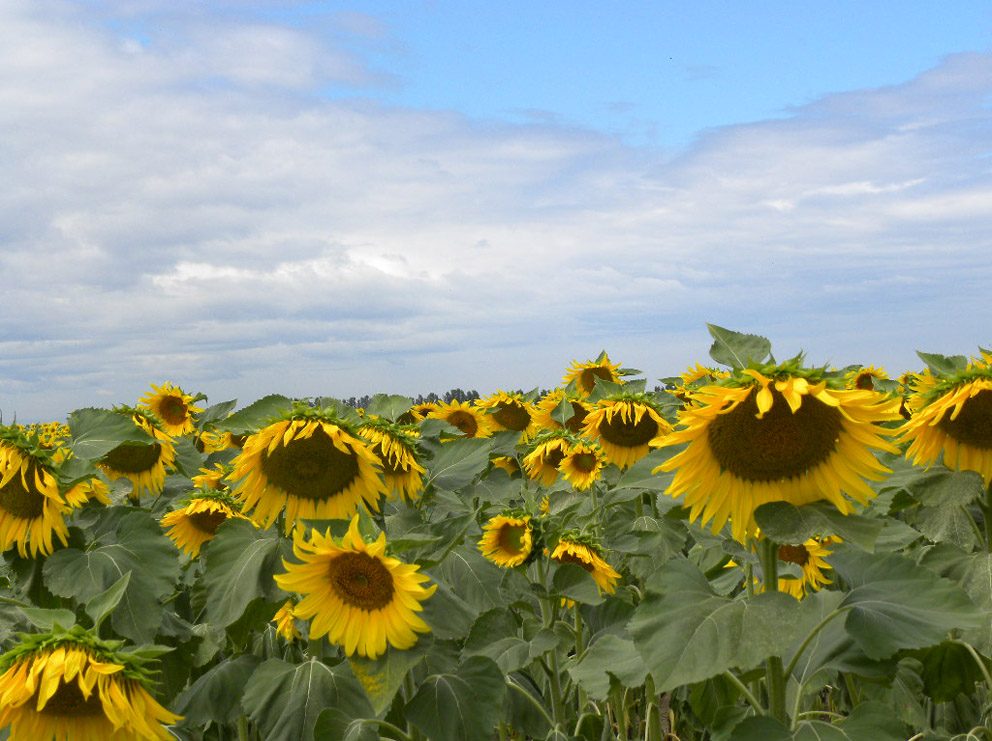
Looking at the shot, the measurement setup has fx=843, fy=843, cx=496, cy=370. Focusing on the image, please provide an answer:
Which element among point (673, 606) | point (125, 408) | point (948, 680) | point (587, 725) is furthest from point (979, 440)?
point (125, 408)

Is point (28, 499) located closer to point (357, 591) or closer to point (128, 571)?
Answer: point (128, 571)

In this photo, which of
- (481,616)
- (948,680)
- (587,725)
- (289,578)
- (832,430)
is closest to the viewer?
(832,430)

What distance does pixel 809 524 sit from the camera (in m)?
2.29

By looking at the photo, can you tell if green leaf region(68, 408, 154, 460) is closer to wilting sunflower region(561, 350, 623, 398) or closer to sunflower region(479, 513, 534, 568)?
sunflower region(479, 513, 534, 568)

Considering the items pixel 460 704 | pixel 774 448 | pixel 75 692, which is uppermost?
pixel 774 448

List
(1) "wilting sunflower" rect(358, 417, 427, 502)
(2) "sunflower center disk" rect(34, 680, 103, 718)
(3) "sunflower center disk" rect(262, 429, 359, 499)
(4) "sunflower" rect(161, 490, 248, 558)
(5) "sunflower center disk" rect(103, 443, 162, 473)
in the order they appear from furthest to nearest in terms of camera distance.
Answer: (5) "sunflower center disk" rect(103, 443, 162, 473) → (4) "sunflower" rect(161, 490, 248, 558) → (1) "wilting sunflower" rect(358, 417, 427, 502) → (3) "sunflower center disk" rect(262, 429, 359, 499) → (2) "sunflower center disk" rect(34, 680, 103, 718)

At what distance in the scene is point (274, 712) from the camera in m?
2.99

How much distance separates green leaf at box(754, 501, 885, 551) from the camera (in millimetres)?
2238

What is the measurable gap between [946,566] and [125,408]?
18.5 feet

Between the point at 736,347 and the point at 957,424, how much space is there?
1.04m

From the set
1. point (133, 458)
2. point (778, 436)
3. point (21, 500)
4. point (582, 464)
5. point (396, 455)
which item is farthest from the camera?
point (582, 464)

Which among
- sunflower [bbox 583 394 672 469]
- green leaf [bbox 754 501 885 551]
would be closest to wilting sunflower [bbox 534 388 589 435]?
sunflower [bbox 583 394 672 469]

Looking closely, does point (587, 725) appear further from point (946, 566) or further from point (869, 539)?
point (869, 539)

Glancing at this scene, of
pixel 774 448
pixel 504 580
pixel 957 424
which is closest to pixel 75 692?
pixel 504 580
